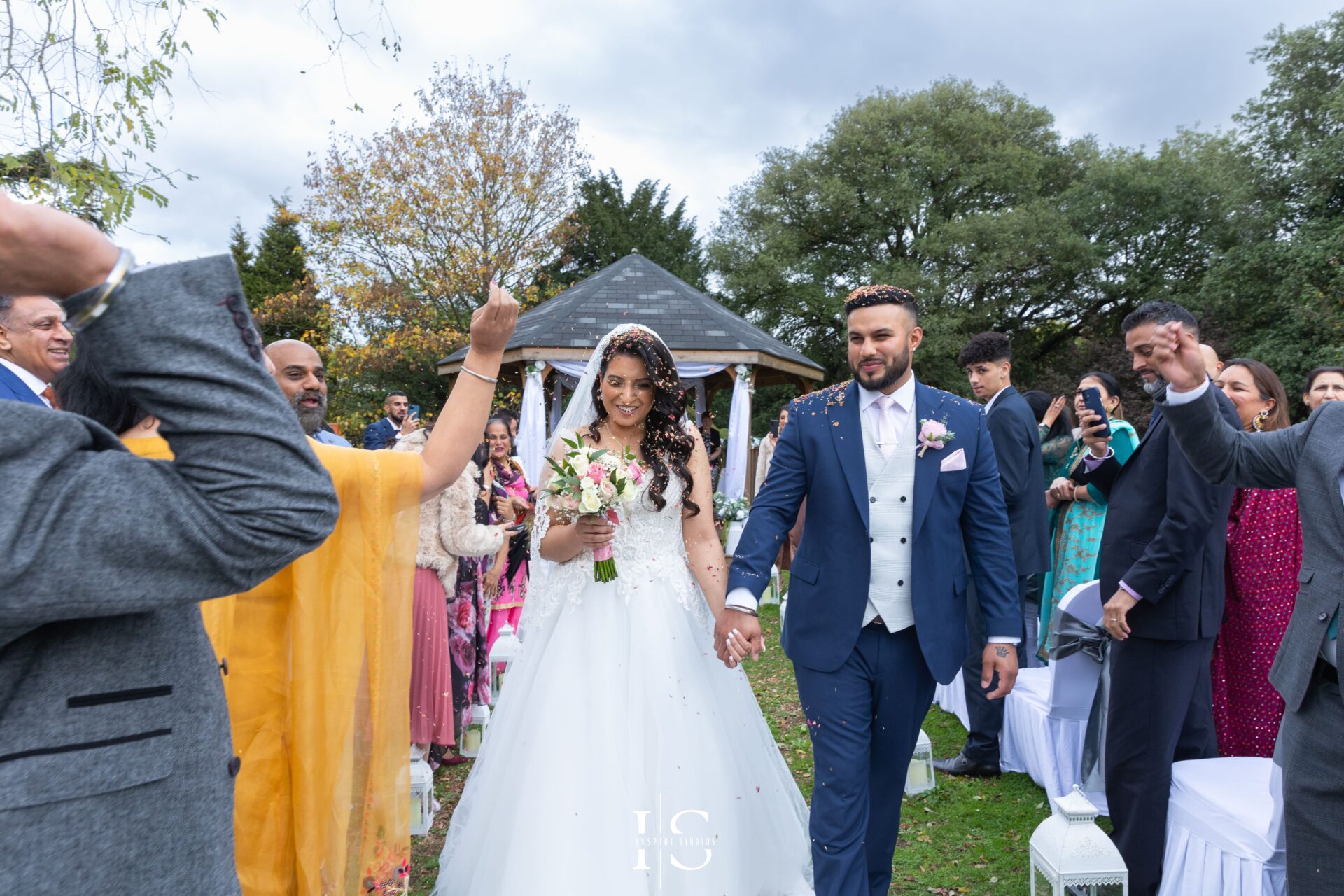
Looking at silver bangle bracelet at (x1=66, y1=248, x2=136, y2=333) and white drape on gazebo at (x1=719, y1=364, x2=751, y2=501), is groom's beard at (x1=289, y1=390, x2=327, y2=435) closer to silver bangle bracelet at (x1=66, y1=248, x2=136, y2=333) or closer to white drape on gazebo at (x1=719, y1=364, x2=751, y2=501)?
silver bangle bracelet at (x1=66, y1=248, x2=136, y2=333)

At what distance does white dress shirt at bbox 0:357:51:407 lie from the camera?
2.96m

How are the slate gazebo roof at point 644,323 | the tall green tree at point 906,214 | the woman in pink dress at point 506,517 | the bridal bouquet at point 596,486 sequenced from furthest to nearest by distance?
the tall green tree at point 906,214 → the slate gazebo roof at point 644,323 → the woman in pink dress at point 506,517 → the bridal bouquet at point 596,486

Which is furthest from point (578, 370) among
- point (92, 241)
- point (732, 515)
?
point (92, 241)

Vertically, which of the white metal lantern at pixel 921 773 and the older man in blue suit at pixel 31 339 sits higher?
the older man in blue suit at pixel 31 339

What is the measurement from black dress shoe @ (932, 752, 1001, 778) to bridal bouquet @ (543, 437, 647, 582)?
3.10m

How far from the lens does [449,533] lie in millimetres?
5730

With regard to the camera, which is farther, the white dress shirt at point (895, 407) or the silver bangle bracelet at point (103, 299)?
the white dress shirt at point (895, 407)

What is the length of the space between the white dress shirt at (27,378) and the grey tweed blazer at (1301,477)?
12.8 ft

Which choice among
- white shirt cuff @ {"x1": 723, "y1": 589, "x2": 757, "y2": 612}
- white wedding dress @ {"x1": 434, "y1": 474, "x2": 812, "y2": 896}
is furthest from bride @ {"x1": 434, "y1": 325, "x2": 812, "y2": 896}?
white shirt cuff @ {"x1": 723, "y1": 589, "x2": 757, "y2": 612}

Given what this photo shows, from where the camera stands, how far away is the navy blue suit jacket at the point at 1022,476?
5.78 m

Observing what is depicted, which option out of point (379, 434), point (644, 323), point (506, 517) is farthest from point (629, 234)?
point (506, 517)

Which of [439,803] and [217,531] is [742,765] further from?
[217,531]

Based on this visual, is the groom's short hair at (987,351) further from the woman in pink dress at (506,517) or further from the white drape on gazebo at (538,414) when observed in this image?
Result: the white drape on gazebo at (538,414)

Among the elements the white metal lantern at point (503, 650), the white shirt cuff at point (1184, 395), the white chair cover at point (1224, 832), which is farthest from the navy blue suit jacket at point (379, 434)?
the white shirt cuff at point (1184, 395)
